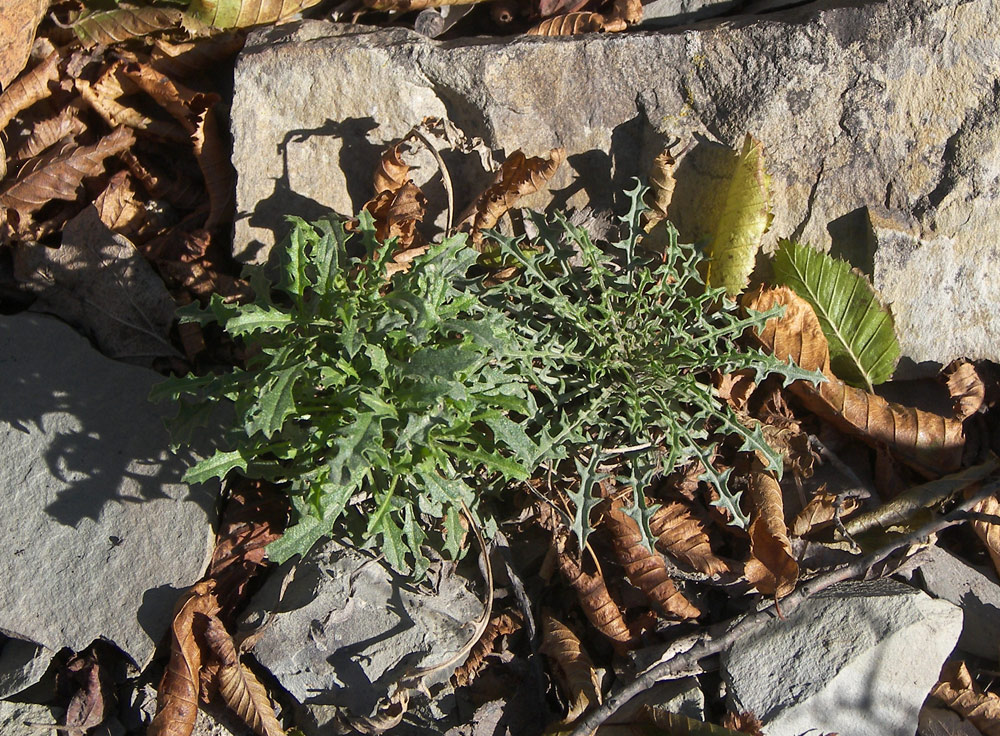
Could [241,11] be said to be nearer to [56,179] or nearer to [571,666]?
[56,179]

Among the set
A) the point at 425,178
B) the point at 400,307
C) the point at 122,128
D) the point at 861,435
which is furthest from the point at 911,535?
the point at 122,128

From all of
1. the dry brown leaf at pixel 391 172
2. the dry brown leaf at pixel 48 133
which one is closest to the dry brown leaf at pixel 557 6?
the dry brown leaf at pixel 391 172

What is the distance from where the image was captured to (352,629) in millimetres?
2781

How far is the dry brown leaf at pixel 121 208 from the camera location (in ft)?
10.8

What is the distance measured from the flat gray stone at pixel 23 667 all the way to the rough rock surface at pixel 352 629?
2.35 feet

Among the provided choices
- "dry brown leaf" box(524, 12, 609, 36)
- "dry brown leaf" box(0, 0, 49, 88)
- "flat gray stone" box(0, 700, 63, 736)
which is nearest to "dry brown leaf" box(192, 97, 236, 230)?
A: "dry brown leaf" box(0, 0, 49, 88)

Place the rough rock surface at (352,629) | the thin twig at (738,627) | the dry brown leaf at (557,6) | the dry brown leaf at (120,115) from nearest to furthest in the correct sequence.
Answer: the thin twig at (738,627) → the rough rock surface at (352,629) → the dry brown leaf at (120,115) → the dry brown leaf at (557,6)

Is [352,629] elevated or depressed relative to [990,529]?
depressed

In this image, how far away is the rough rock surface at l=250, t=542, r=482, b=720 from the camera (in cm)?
274

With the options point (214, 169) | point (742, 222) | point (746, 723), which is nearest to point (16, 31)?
point (214, 169)

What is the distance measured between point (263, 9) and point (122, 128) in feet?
2.40

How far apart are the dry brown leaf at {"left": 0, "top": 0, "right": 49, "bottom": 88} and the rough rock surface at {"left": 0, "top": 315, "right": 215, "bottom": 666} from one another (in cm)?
119

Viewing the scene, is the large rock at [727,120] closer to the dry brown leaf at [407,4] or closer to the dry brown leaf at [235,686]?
the dry brown leaf at [407,4]

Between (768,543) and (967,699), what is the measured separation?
2.64 feet
